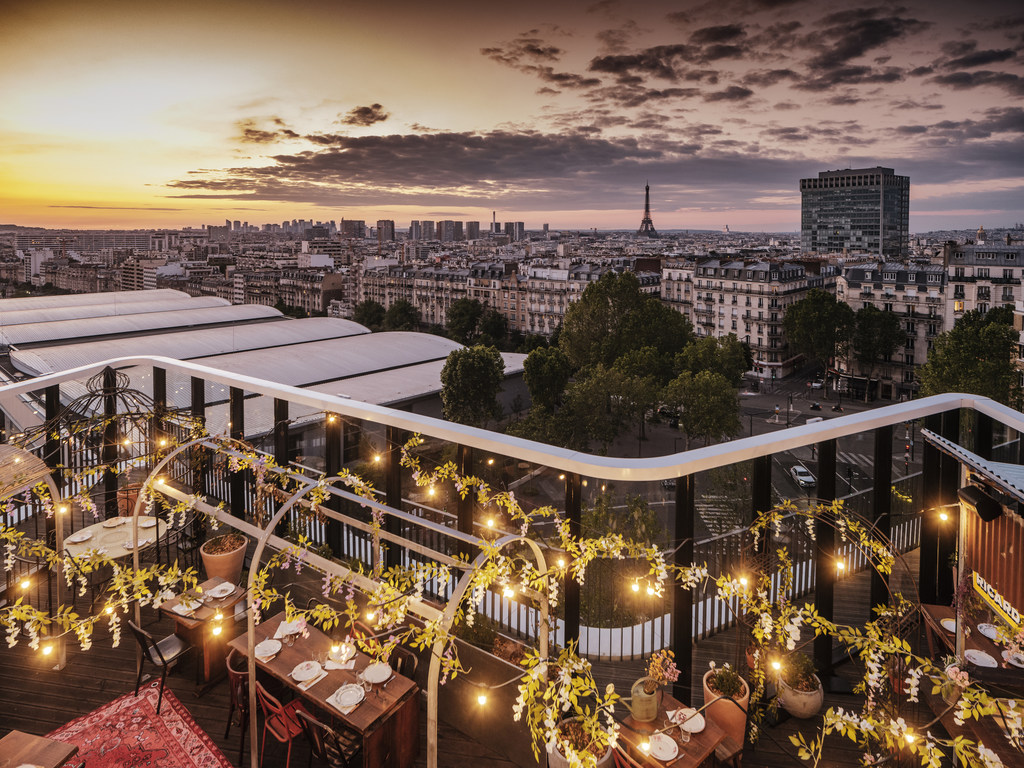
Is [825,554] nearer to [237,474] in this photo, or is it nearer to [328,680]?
[328,680]

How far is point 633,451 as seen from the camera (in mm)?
38625

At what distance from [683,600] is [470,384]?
32286 millimetres

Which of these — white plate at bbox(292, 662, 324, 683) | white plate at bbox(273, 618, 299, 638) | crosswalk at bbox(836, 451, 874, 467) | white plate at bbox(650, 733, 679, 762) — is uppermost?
white plate at bbox(650, 733, 679, 762)

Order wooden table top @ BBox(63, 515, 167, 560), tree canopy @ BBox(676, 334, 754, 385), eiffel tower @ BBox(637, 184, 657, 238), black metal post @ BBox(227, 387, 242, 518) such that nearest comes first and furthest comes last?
1. wooden table top @ BBox(63, 515, 167, 560)
2. black metal post @ BBox(227, 387, 242, 518)
3. tree canopy @ BBox(676, 334, 754, 385)
4. eiffel tower @ BBox(637, 184, 657, 238)

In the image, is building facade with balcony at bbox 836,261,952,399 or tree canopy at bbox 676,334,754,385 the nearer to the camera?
tree canopy at bbox 676,334,754,385

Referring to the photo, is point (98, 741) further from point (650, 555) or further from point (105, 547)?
point (650, 555)

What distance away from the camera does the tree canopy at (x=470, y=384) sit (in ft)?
114

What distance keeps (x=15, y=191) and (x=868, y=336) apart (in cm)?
6156

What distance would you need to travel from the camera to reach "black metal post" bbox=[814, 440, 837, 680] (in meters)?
3.28

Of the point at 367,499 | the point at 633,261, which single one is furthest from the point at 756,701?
the point at 633,261

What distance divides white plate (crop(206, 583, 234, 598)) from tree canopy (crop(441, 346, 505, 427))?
96.8 feet

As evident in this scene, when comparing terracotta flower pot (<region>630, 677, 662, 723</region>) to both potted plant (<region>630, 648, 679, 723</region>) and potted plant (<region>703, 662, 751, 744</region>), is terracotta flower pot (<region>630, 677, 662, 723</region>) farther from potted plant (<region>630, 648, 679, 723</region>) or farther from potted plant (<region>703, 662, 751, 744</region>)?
potted plant (<region>703, 662, 751, 744</region>)

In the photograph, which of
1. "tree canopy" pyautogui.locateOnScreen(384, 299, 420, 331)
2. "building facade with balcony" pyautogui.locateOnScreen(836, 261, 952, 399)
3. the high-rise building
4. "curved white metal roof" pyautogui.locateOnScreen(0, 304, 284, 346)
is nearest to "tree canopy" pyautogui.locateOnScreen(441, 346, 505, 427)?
"curved white metal roof" pyautogui.locateOnScreen(0, 304, 284, 346)

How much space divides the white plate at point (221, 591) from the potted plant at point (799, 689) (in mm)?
3371
